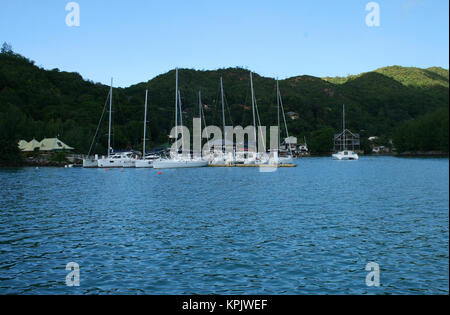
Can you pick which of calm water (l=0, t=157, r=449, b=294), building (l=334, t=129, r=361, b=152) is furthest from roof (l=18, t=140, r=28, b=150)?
building (l=334, t=129, r=361, b=152)

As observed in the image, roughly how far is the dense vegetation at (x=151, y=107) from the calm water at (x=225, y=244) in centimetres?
6026

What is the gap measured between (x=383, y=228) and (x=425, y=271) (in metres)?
7.56

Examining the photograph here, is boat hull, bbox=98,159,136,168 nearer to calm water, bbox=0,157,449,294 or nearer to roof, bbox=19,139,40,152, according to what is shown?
roof, bbox=19,139,40,152

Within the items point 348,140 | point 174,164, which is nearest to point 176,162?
point 174,164

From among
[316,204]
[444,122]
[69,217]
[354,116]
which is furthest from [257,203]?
[354,116]

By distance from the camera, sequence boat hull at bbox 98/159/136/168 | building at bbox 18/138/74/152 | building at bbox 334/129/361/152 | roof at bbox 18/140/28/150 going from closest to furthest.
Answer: boat hull at bbox 98/159/136/168, building at bbox 18/138/74/152, roof at bbox 18/140/28/150, building at bbox 334/129/361/152

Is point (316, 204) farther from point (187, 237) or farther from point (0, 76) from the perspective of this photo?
point (0, 76)

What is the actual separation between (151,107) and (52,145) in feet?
168

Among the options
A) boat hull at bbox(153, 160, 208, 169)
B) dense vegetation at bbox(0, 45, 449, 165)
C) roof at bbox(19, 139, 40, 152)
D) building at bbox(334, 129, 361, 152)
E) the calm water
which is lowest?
the calm water

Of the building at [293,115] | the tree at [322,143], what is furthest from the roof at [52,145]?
the building at [293,115]

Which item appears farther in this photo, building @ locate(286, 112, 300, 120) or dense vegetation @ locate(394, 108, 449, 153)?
building @ locate(286, 112, 300, 120)

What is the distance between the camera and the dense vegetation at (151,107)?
344 ft

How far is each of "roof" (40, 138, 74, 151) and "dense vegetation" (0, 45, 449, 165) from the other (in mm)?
2748

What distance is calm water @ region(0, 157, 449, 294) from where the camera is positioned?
12.6 metres
